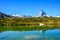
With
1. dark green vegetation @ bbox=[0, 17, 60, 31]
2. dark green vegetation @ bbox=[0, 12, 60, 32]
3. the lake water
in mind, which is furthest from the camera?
dark green vegetation @ bbox=[0, 12, 60, 32]

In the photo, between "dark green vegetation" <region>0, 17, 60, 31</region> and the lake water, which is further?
"dark green vegetation" <region>0, 17, 60, 31</region>

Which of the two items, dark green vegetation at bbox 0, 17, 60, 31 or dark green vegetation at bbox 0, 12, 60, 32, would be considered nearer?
dark green vegetation at bbox 0, 17, 60, 31

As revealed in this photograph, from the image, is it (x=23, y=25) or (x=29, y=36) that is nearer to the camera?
(x=29, y=36)

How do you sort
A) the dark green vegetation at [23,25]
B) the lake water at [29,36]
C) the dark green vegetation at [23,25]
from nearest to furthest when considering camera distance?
1. the lake water at [29,36]
2. the dark green vegetation at [23,25]
3. the dark green vegetation at [23,25]

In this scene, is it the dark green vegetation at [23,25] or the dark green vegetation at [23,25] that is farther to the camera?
the dark green vegetation at [23,25]

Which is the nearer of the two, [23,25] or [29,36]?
[29,36]

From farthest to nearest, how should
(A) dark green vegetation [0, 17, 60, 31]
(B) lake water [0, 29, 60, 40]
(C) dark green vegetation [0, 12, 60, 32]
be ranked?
(C) dark green vegetation [0, 12, 60, 32] → (A) dark green vegetation [0, 17, 60, 31] → (B) lake water [0, 29, 60, 40]

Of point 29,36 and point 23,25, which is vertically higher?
point 29,36

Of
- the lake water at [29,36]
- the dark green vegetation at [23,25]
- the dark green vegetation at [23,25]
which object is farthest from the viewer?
the dark green vegetation at [23,25]

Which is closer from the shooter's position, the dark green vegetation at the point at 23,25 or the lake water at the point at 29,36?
the lake water at the point at 29,36

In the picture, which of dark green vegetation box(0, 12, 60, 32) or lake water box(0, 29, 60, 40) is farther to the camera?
dark green vegetation box(0, 12, 60, 32)

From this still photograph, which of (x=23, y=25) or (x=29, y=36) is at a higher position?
(x=29, y=36)
